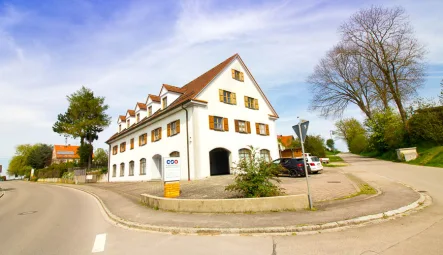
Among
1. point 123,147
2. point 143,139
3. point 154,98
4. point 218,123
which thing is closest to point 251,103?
point 218,123

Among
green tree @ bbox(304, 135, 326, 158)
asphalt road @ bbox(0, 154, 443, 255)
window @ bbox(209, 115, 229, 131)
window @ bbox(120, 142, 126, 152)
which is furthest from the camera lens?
green tree @ bbox(304, 135, 326, 158)

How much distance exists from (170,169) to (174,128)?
10.6 metres

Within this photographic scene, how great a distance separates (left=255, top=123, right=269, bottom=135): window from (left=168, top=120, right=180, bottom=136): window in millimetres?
8369

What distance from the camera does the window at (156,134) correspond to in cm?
2303

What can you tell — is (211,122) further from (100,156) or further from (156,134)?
(100,156)

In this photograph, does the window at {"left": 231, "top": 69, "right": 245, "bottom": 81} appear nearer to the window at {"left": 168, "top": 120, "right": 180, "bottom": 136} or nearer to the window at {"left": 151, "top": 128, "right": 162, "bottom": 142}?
the window at {"left": 168, "top": 120, "right": 180, "bottom": 136}

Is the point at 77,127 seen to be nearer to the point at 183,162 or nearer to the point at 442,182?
the point at 183,162

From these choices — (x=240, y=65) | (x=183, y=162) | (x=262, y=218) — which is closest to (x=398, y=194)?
(x=262, y=218)

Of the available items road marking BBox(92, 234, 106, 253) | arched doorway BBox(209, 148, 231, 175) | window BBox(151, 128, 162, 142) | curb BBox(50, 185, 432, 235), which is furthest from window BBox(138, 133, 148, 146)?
road marking BBox(92, 234, 106, 253)

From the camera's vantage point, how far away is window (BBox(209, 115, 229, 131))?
64.8 feet

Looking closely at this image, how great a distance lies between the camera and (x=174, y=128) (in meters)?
21.1

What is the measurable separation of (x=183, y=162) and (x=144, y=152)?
8451 millimetres

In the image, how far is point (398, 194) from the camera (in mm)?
9578

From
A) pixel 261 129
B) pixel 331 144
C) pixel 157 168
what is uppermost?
pixel 331 144
